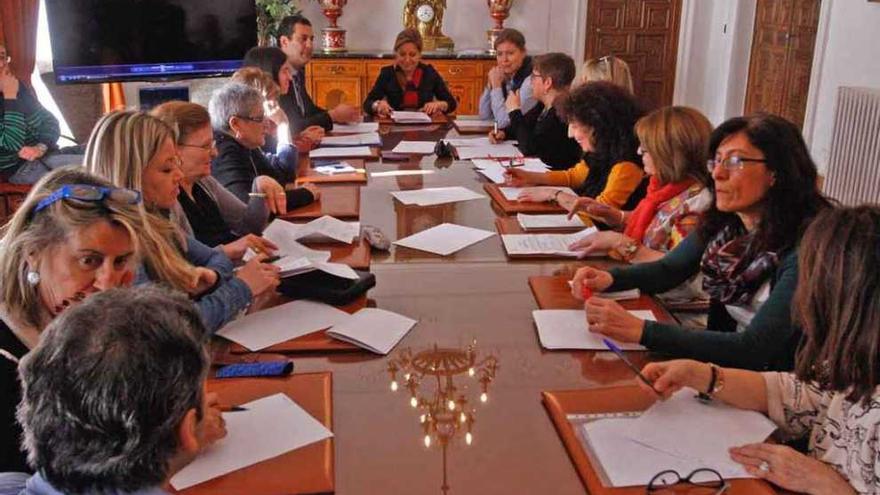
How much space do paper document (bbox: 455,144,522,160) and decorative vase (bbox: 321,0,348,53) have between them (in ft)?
10.6

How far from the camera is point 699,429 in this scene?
1.32 metres

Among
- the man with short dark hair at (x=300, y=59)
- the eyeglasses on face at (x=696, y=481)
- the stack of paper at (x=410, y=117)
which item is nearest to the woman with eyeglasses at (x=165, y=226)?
the eyeglasses on face at (x=696, y=481)

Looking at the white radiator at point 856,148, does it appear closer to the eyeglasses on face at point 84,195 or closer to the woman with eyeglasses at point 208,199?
the woman with eyeglasses at point 208,199

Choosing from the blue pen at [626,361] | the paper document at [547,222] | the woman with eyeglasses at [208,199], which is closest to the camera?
the blue pen at [626,361]

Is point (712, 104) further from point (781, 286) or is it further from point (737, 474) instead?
point (737, 474)

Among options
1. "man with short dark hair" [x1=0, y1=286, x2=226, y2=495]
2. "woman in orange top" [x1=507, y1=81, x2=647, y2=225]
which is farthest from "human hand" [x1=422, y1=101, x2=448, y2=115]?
"man with short dark hair" [x1=0, y1=286, x2=226, y2=495]

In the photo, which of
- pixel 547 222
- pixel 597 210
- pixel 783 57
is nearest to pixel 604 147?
pixel 597 210

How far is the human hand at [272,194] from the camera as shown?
8.61 ft

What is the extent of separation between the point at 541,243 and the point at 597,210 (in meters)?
0.44

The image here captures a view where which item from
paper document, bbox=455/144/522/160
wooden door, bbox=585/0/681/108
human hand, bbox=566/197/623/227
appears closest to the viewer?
human hand, bbox=566/197/623/227

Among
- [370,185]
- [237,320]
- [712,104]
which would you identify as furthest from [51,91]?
[712,104]

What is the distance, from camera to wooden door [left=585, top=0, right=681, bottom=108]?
23.4 ft

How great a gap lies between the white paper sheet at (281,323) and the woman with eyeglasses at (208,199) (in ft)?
1.48

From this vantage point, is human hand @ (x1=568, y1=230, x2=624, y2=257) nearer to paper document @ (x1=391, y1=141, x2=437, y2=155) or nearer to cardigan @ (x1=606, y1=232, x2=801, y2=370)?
cardigan @ (x1=606, y1=232, x2=801, y2=370)
